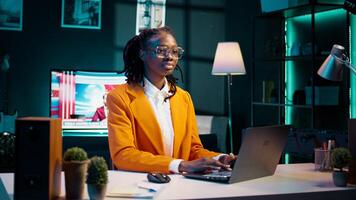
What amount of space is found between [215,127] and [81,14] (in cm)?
199

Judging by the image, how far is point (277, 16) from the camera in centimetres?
481

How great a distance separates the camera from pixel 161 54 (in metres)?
2.09

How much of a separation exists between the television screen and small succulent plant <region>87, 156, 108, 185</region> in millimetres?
3725

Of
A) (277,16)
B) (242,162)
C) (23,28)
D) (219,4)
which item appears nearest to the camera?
(242,162)

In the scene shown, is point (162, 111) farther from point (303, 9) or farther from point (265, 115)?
point (265, 115)

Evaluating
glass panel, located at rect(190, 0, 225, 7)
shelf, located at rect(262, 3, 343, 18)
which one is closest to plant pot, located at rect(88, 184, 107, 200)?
shelf, located at rect(262, 3, 343, 18)

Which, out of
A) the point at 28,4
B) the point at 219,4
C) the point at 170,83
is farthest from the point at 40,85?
the point at 170,83

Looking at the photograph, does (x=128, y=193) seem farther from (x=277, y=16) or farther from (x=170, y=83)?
(x=277, y=16)

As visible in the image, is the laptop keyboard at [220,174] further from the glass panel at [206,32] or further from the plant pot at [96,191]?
the glass panel at [206,32]

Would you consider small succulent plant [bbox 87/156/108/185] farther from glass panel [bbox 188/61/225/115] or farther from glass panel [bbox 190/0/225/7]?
glass panel [bbox 190/0/225/7]

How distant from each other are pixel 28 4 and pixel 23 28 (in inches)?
10.8

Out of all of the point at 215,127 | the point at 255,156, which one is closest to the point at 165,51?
the point at 255,156

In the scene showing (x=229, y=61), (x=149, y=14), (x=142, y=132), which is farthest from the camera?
(x=149, y=14)

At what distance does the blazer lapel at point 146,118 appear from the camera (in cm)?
207
